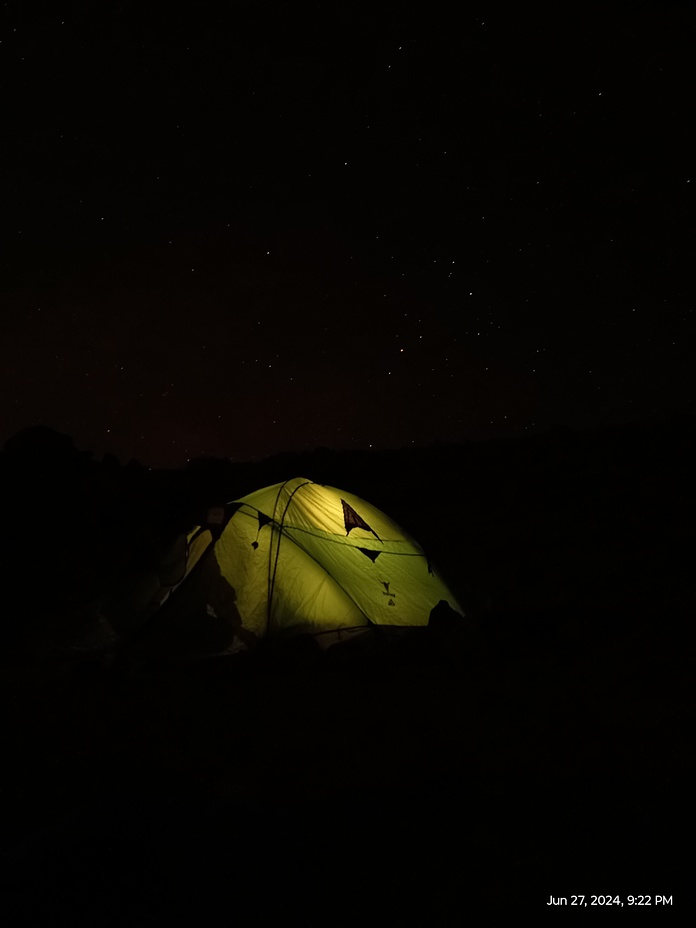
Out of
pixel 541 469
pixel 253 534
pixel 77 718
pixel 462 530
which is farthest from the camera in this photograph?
pixel 541 469

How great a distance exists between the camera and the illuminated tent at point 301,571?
864 cm

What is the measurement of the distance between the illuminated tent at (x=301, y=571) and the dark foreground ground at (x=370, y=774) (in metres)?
0.48

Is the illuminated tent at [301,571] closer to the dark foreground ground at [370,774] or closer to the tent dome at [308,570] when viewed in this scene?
the tent dome at [308,570]

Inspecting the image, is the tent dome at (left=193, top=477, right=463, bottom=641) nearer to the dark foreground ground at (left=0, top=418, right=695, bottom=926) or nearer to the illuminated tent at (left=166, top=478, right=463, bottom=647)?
the illuminated tent at (left=166, top=478, right=463, bottom=647)

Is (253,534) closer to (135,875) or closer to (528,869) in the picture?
(528,869)

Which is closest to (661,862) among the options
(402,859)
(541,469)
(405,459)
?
(402,859)

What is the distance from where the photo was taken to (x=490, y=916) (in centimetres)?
341

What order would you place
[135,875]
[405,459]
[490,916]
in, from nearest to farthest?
1. [135,875]
2. [490,916]
3. [405,459]

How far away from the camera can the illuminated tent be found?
8641 millimetres

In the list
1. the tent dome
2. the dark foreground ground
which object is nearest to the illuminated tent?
the tent dome

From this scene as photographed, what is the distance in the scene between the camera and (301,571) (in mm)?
8812

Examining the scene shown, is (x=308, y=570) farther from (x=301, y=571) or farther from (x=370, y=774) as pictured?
(x=370, y=774)

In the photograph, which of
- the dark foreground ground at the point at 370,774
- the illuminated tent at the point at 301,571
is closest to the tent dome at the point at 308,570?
the illuminated tent at the point at 301,571

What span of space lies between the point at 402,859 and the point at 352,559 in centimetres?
551
